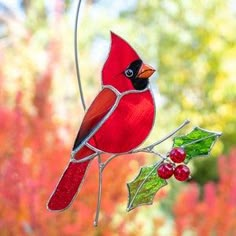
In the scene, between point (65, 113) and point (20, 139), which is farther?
point (65, 113)

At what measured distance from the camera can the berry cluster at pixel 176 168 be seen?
86 centimetres

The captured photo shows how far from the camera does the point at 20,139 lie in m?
2.16

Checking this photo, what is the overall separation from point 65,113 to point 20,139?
0.71 metres

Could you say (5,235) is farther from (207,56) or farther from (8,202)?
(207,56)

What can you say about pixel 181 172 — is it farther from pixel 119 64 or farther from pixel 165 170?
pixel 119 64

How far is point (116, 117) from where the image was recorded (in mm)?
875

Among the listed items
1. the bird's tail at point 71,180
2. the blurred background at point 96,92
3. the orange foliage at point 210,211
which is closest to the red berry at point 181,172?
the bird's tail at point 71,180

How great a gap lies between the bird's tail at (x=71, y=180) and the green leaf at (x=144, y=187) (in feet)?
0.30

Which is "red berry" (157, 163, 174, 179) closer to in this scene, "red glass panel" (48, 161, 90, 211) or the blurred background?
"red glass panel" (48, 161, 90, 211)

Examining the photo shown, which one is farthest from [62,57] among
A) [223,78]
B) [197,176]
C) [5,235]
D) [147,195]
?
[197,176]

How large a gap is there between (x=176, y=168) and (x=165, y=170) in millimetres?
17

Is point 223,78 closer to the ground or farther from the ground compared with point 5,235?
farther from the ground

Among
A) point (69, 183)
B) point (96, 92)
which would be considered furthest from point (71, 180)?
point (96, 92)

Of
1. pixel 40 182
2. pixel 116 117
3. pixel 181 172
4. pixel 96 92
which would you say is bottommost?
pixel 181 172
